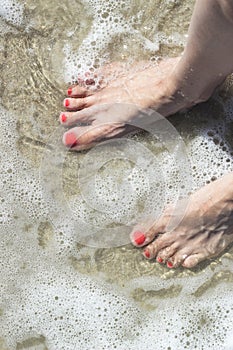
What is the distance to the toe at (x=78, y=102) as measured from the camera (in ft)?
6.18

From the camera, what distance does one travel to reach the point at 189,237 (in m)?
1.85

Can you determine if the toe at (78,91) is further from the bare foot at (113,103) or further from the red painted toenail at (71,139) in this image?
the red painted toenail at (71,139)

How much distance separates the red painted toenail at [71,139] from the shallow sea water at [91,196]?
0.05 meters

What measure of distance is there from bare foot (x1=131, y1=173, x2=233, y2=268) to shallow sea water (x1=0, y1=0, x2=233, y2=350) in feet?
0.16

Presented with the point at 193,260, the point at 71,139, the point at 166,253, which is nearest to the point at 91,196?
the point at 71,139

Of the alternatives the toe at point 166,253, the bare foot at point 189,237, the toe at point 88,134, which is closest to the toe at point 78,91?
the toe at point 88,134

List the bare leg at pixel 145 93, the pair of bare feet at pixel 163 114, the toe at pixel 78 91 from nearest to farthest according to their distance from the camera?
the bare leg at pixel 145 93 → the pair of bare feet at pixel 163 114 → the toe at pixel 78 91

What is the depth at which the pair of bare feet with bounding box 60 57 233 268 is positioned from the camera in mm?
1796

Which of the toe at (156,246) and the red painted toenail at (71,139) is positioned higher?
the red painted toenail at (71,139)

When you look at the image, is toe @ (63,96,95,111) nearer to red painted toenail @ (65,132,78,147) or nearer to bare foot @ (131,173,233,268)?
red painted toenail @ (65,132,78,147)

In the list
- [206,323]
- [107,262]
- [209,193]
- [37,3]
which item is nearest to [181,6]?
[37,3]

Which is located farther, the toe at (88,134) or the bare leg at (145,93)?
the toe at (88,134)

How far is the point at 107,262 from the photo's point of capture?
186 centimetres

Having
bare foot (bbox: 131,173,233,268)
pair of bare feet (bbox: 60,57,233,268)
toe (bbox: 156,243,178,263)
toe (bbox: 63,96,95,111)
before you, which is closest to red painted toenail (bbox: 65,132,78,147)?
pair of bare feet (bbox: 60,57,233,268)
